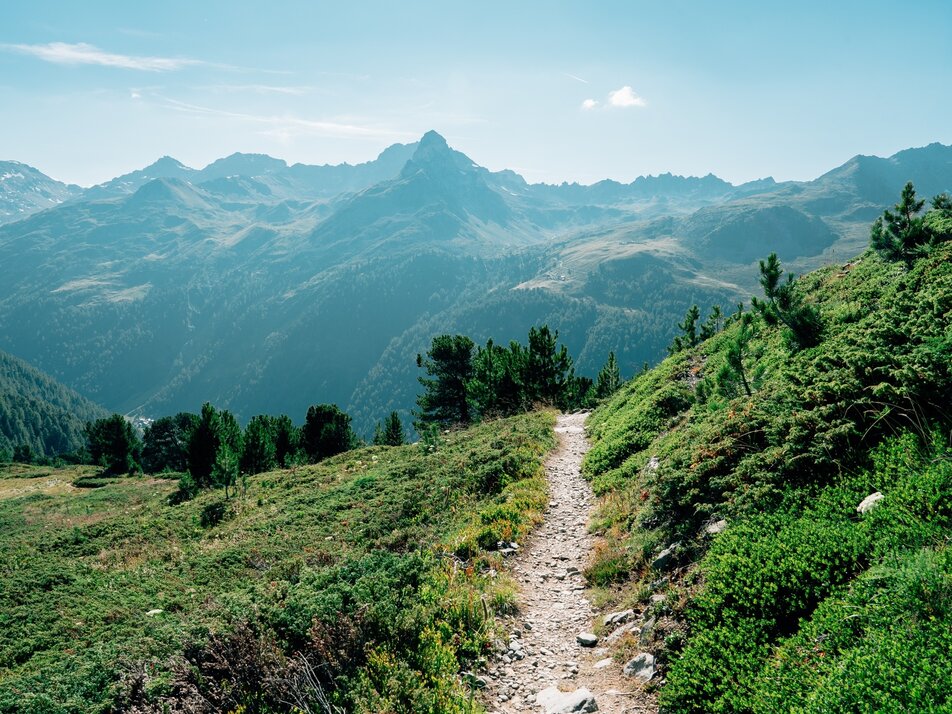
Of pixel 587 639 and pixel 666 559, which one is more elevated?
pixel 666 559

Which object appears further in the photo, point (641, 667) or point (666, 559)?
point (666, 559)

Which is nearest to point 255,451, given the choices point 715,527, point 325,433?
point 325,433

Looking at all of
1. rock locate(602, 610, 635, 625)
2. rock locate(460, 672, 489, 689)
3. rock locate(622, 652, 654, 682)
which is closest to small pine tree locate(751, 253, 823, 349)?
rock locate(602, 610, 635, 625)

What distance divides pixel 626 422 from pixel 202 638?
20.2 meters

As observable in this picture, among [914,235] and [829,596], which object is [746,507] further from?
[914,235]

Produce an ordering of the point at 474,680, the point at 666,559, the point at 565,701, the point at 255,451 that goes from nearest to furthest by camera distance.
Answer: the point at 565,701
the point at 474,680
the point at 666,559
the point at 255,451

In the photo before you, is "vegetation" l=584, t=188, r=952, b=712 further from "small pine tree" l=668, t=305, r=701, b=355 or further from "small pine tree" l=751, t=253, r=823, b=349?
"small pine tree" l=668, t=305, r=701, b=355

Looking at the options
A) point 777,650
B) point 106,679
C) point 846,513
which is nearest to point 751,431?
point 846,513

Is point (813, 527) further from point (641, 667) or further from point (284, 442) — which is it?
point (284, 442)

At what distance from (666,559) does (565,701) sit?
4164mm

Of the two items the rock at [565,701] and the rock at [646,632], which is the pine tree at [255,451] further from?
the rock at [646,632]

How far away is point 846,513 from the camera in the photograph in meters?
8.79

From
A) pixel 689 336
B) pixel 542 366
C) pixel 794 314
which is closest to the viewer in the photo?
pixel 794 314

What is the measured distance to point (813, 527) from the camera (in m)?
8.55
